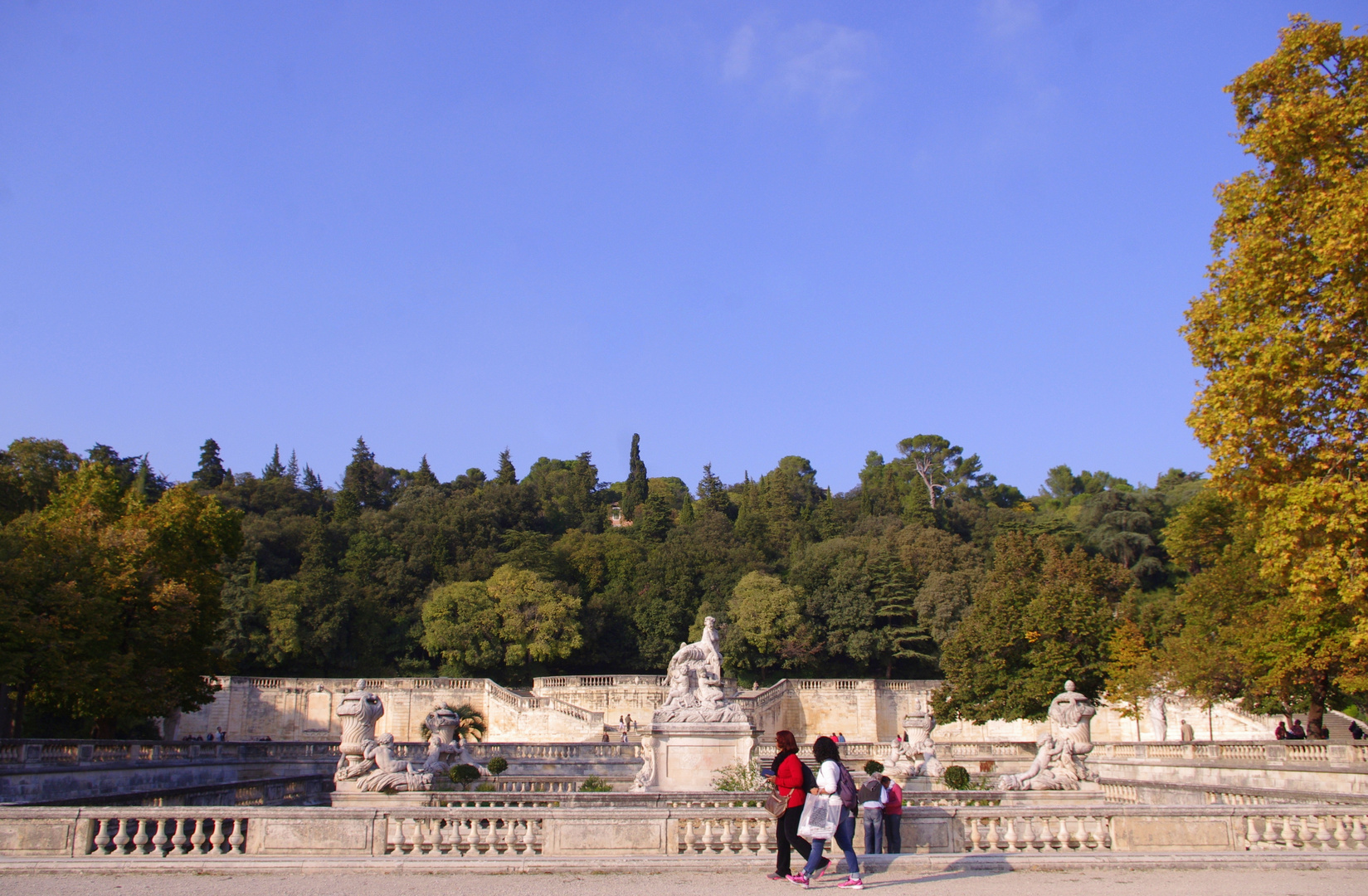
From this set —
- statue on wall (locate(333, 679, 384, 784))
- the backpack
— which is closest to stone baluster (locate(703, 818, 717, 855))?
the backpack

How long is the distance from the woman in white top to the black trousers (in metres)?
0.17

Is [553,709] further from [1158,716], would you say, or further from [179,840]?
[179,840]

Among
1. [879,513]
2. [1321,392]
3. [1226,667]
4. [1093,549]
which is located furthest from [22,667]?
[879,513]

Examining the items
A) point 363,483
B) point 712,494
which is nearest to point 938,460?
point 712,494

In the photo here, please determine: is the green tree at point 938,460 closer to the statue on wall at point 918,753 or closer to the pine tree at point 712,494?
the pine tree at point 712,494

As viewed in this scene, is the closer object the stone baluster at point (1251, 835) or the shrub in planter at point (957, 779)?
the stone baluster at point (1251, 835)

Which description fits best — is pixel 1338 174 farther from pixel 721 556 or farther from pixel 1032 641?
pixel 721 556

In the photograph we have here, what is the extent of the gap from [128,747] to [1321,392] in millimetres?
25338

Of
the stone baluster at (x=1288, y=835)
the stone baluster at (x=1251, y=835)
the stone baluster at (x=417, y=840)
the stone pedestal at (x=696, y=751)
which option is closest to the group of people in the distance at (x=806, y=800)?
the stone baluster at (x=417, y=840)

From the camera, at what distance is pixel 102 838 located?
10.8 meters

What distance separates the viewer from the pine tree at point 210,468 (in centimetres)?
7838

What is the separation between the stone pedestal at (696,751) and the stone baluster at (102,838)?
9940 millimetres

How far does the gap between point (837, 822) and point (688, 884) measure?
1615 millimetres

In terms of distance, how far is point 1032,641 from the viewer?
3628cm
